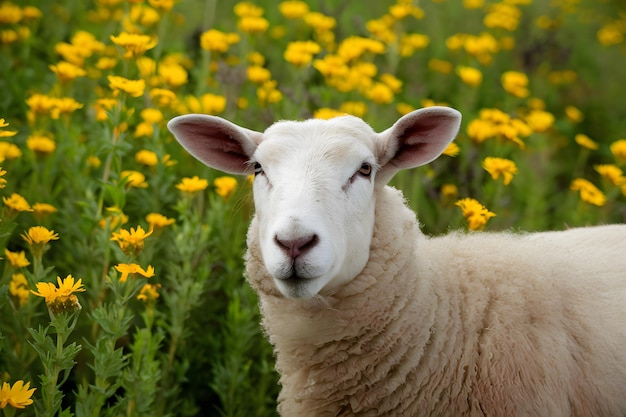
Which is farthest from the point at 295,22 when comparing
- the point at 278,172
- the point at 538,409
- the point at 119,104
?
the point at 538,409

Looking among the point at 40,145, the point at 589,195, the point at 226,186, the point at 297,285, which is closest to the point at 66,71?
the point at 40,145

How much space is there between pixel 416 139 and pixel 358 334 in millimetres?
841

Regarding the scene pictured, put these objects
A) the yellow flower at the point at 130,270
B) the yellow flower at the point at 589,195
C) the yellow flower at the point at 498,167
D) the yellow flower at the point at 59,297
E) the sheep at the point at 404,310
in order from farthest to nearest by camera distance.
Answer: the yellow flower at the point at 589,195 < the yellow flower at the point at 498,167 < the sheep at the point at 404,310 < the yellow flower at the point at 130,270 < the yellow flower at the point at 59,297

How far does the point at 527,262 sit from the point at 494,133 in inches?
57.0

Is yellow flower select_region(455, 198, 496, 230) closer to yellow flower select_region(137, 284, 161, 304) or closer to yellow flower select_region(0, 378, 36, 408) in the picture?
yellow flower select_region(137, 284, 161, 304)

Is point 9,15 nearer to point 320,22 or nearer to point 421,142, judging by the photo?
point 320,22

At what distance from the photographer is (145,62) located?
13.8 feet

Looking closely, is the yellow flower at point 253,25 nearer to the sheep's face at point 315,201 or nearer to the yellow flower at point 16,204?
the sheep's face at point 315,201

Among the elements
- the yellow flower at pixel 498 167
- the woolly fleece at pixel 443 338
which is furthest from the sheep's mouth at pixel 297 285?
the yellow flower at pixel 498 167

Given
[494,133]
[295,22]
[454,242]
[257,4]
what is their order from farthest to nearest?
1. [257,4]
2. [295,22]
3. [494,133]
4. [454,242]

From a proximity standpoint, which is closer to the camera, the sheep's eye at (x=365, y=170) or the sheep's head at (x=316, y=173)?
the sheep's head at (x=316, y=173)

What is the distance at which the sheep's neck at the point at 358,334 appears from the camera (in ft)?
8.44

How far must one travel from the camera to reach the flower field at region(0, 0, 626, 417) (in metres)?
2.76

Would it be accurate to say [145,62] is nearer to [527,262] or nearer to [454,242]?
[454,242]
